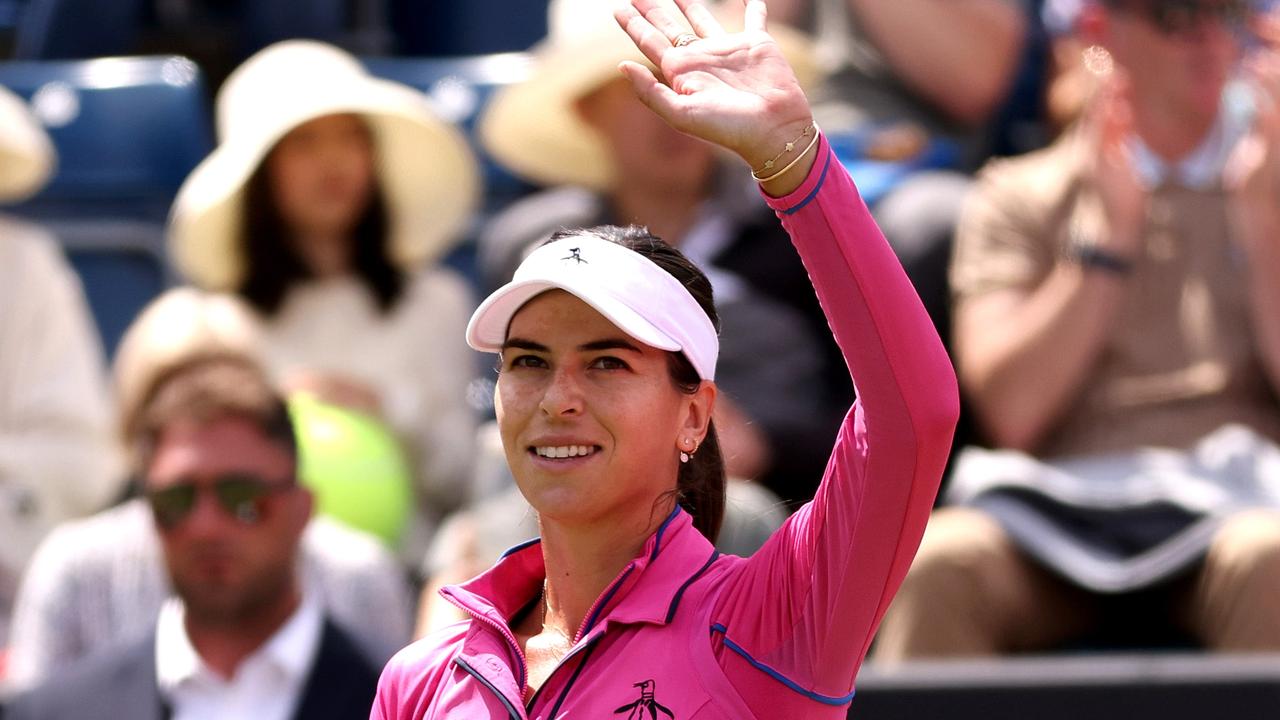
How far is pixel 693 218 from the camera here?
3760mm

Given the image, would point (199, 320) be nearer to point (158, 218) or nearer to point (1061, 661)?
point (158, 218)

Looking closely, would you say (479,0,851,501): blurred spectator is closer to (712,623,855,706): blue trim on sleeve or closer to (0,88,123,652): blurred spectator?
(0,88,123,652): blurred spectator

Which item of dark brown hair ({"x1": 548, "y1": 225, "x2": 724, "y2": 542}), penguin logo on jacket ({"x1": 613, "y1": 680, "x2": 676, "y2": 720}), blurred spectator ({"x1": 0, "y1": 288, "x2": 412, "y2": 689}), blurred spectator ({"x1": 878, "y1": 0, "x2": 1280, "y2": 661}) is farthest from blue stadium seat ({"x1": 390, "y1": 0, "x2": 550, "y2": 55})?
penguin logo on jacket ({"x1": 613, "y1": 680, "x2": 676, "y2": 720})

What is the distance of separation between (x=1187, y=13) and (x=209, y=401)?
6.34 ft

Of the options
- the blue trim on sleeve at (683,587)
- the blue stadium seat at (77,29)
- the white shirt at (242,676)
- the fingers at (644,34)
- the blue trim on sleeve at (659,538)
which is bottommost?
the white shirt at (242,676)

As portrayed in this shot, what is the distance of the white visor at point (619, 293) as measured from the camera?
5.41 feet

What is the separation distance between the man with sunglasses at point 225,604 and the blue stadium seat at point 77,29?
7.31 feet

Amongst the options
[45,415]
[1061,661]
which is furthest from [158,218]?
[1061,661]

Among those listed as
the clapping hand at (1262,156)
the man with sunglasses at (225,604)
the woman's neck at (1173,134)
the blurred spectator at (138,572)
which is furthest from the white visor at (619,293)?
the woman's neck at (1173,134)

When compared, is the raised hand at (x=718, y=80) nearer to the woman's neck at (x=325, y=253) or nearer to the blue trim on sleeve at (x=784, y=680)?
the blue trim on sleeve at (x=784, y=680)

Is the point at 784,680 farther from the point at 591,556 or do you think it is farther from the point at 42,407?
→ the point at 42,407

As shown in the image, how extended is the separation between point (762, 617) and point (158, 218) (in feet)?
11.0

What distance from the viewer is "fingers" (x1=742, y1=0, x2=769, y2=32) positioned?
1.65 m

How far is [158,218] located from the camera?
466 cm
